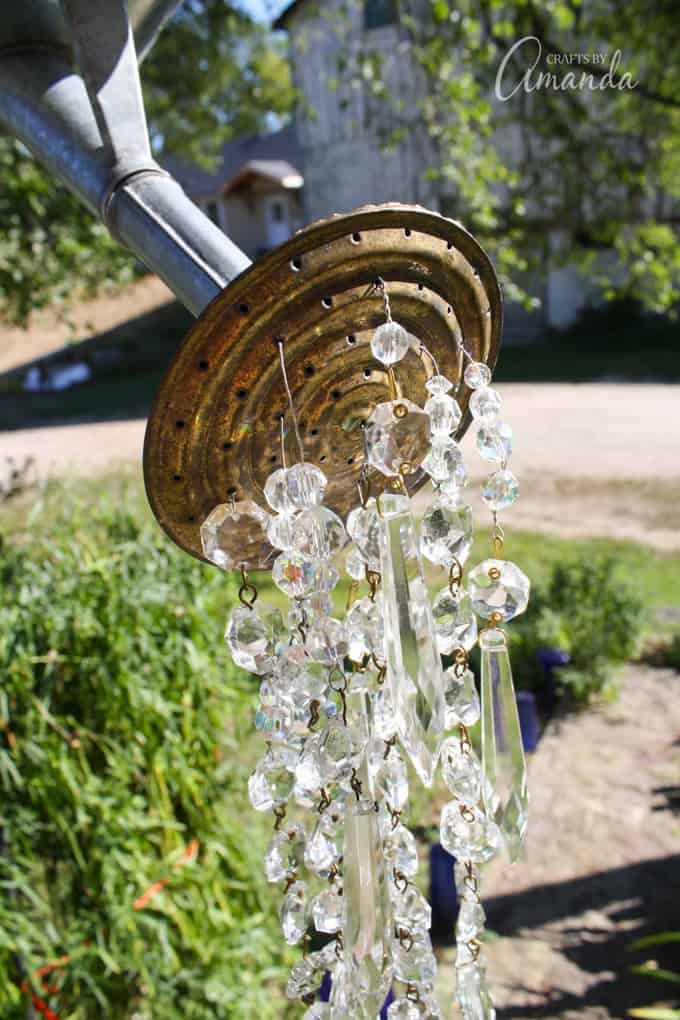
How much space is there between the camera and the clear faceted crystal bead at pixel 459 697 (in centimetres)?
85

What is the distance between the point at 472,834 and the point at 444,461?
0.35 metres

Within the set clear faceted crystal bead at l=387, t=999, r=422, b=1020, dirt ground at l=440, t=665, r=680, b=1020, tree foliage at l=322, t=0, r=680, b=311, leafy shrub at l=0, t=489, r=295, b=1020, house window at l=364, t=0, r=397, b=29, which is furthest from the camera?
house window at l=364, t=0, r=397, b=29

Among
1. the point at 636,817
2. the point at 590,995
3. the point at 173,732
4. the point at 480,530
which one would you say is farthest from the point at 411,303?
the point at 480,530

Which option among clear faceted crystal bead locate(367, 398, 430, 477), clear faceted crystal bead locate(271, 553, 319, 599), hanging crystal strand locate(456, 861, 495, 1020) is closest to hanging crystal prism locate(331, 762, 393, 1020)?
hanging crystal strand locate(456, 861, 495, 1020)

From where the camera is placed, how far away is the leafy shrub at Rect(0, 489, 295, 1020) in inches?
94.2

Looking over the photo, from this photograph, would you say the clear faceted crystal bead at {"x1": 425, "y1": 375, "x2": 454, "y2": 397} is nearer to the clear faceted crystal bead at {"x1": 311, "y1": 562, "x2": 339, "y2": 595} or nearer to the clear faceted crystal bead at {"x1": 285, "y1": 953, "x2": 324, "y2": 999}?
the clear faceted crystal bead at {"x1": 311, "y1": 562, "x2": 339, "y2": 595}

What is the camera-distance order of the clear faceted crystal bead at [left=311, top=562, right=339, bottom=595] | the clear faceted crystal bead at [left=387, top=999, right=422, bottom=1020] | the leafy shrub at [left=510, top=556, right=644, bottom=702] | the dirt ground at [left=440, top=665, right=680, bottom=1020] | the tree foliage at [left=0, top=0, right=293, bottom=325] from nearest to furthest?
the clear faceted crystal bead at [left=311, top=562, right=339, bottom=595] → the clear faceted crystal bead at [left=387, top=999, right=422, bottom=1020] → the dirt ground at [left=440, top=665, right=680, bottom=1020] → the tree foliage at [left=0, top=0, right=293, bottom=325] → the leafy shrub at [left=510, top=556, right=644, bottom=702]

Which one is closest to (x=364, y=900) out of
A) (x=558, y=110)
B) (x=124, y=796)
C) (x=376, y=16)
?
(x=124, y=796)

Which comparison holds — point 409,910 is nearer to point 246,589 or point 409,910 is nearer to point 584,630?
point 246,589

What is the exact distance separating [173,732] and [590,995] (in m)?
1.73

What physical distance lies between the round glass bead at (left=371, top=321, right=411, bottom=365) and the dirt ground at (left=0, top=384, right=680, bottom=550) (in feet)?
16.2

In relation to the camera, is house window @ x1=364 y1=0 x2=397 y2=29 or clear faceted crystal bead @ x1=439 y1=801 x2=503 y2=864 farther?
house window @ x1=364 y1=0 x2=397 y2=29

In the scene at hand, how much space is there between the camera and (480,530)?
780 centimetres

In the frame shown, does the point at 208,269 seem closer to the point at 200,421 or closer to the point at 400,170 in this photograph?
the point at 200,421
